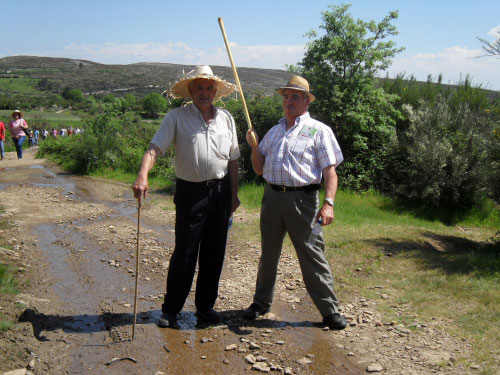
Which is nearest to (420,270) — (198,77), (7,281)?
(198,77)

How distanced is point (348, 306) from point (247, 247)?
7.92 feet

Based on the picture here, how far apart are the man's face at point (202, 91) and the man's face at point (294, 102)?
66cm

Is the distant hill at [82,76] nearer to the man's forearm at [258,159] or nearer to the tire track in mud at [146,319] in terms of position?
the tire track in mud at [146,319]

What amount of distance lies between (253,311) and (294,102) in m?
2.00

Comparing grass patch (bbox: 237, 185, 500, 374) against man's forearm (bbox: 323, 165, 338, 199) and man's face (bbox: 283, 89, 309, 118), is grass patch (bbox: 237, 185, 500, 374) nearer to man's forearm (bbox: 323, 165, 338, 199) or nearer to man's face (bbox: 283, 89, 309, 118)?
man's forearm (bbox: 323, 165, 338, 199)

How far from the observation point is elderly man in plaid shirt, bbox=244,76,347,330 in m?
4.14

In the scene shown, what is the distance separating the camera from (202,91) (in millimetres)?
4180

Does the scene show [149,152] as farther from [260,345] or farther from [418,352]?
[418,352]

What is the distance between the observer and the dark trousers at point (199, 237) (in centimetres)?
417

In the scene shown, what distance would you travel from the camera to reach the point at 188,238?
13.7ft

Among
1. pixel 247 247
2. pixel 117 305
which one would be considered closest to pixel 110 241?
pixel 247 247

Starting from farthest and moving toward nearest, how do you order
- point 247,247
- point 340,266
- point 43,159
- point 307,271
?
1. point 43,159
2. point 247,247
3. point 340,266
4. point 307,271

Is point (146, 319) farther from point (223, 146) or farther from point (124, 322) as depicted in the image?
point (223, 146)

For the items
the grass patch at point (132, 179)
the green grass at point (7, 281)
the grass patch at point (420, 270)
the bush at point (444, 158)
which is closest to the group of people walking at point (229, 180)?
the grass patch at point (420, 270)
